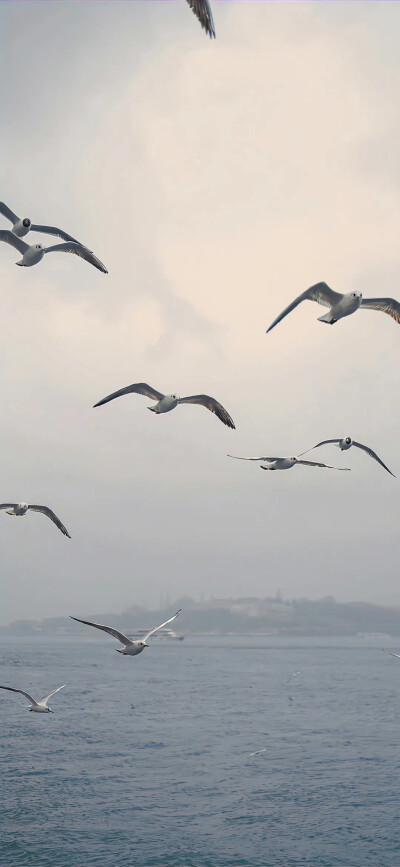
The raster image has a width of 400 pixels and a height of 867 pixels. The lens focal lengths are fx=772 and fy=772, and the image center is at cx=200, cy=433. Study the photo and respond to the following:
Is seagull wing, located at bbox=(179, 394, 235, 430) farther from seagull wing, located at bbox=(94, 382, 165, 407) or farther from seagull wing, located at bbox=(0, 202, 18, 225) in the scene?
seagull wing, located at bbox=(0, 202, 18, 225)

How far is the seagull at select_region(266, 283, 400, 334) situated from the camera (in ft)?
63.2

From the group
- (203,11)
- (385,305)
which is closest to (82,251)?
(385,305)

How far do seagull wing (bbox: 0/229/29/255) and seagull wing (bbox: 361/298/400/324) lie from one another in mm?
9372

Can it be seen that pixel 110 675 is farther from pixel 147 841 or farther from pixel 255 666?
pixel 147 841

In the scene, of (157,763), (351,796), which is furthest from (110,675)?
(351,796)

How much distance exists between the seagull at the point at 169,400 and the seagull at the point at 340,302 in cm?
494

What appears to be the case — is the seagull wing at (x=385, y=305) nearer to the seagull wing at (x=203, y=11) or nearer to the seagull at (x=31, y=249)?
the seagull at (x=31, y=249)

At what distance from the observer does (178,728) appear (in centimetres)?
7662

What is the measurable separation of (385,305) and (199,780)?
42410 millimetres

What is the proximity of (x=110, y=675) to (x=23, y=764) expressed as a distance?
275 ft

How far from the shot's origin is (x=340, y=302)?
19734mm

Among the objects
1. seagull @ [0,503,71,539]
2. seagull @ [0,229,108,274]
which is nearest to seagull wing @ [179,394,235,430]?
seagull @ [0,229,108,274]

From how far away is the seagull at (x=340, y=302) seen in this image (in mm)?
19275

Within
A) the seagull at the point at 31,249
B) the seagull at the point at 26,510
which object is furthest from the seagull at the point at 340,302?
the seagull at the point at 26,510
